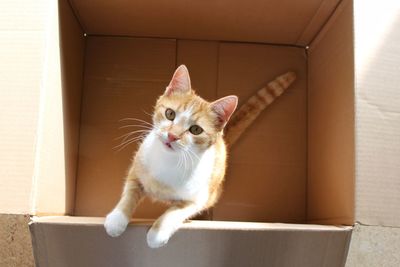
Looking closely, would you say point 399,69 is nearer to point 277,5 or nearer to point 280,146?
point 277,5

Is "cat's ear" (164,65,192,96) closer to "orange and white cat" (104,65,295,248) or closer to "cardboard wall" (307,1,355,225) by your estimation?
"orange and white cat" (104,65,295,248)

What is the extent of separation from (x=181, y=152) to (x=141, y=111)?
1.81ft

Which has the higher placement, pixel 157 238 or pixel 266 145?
pixel 266 145

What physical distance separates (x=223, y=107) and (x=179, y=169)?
0.71ft

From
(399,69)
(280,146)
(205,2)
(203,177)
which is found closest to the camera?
(399,69)

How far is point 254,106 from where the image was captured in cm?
157

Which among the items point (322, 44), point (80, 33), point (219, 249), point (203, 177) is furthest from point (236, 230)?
point (80, 33)

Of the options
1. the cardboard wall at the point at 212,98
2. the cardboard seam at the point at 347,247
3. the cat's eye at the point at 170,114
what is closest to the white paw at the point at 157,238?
the cat's eye at the point at 170,114

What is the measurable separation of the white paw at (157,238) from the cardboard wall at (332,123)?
0.47 meters

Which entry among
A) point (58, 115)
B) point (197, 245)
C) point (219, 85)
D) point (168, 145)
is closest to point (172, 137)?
point (168, 145)

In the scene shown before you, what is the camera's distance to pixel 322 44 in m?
1.49

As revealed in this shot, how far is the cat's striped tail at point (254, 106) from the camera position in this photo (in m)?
1.55

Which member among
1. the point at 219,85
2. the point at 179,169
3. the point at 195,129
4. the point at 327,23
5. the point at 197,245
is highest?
the point at 327,23

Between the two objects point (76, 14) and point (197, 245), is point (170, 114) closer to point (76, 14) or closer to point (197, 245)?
point (197, 245)
